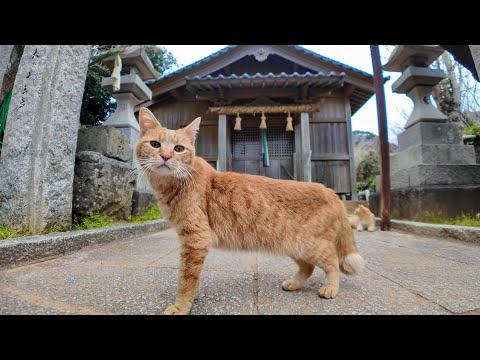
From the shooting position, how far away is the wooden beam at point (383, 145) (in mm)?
5340

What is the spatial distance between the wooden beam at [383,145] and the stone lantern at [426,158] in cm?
48

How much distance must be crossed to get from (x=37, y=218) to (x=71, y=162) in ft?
2.68

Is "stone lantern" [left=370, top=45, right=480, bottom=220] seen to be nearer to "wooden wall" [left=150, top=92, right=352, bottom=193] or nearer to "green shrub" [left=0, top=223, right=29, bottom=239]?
"wooden wall" [left=150, top=92, right=352, bottom=193]

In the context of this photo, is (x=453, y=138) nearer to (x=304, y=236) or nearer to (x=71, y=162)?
(x=304, y=236)

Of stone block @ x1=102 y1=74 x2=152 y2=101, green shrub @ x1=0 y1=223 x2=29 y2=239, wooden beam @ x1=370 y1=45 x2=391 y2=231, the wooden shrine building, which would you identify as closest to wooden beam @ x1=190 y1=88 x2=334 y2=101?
the wooden shrine building

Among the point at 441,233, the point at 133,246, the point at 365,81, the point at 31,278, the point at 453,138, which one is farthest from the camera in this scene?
the point at 365,81

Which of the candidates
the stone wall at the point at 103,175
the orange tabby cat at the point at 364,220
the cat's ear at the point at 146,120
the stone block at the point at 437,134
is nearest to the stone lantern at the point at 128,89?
the stone wall at the point at 103,175

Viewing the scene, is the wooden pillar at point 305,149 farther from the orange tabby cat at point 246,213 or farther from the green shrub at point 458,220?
the orange tabby cat at point 246,213

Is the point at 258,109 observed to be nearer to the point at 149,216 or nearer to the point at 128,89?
the point at 128,89

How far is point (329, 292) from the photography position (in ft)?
5.69

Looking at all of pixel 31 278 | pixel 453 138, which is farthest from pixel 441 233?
pixel 31 278

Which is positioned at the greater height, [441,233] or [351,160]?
[351,160]

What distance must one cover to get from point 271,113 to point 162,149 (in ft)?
29.0

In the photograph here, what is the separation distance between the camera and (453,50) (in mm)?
5098
